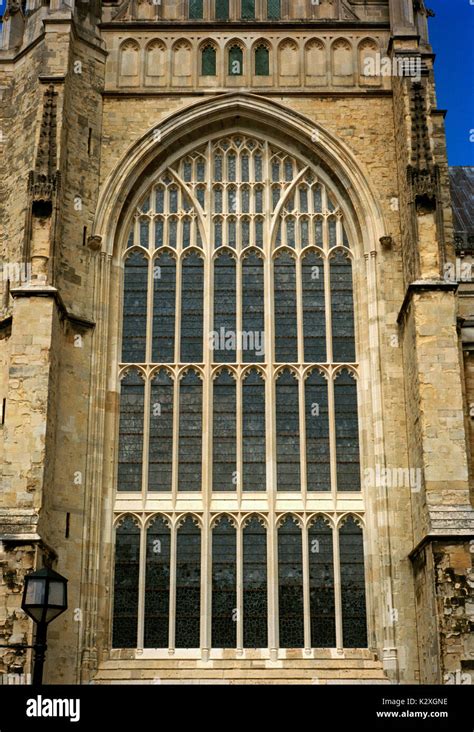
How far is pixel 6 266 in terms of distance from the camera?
777 inches

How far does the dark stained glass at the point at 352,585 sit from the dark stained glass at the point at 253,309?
3660 millimetres

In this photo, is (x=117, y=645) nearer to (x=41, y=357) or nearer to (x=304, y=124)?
(x=41, y=357)

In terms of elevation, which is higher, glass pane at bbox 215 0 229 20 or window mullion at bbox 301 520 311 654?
glass pane at bbox 215 0 229 20

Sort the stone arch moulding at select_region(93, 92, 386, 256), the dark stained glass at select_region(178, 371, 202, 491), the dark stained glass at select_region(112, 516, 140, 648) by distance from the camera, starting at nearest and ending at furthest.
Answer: the dark stained glass at select_region(112, 516, 140, 648) < the dark stained glass at select_region(178, 371, 202, 491) < the stone arch moulding at select_region(93, 92, 386, 256)

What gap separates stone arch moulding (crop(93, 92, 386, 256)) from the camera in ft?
67.8

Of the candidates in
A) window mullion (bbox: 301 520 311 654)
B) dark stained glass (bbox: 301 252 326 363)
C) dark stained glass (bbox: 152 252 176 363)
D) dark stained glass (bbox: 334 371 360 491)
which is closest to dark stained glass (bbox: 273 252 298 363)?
dark stained glass (bbox: 301 252 326 363)

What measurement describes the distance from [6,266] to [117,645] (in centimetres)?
726

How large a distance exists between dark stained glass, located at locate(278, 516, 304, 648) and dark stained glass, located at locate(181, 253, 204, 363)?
373 cm

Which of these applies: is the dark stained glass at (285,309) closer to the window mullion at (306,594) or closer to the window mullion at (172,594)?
the window mullion at (306,594)

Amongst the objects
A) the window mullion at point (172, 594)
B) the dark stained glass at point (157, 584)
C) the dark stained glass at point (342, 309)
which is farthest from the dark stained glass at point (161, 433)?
the dark stained glass at point (342, 309)

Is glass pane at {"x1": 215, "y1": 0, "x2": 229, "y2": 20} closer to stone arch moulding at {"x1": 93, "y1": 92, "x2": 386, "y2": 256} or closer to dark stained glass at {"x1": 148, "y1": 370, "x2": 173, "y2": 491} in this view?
stone arch moulding at {"x1": 93, "y1": 92, "x2": 386, "y2": 256}

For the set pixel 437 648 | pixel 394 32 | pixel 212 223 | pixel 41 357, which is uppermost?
pixel 394 32

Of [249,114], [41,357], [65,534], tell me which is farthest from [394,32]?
[65,534]

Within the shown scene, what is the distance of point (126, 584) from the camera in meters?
18.4
